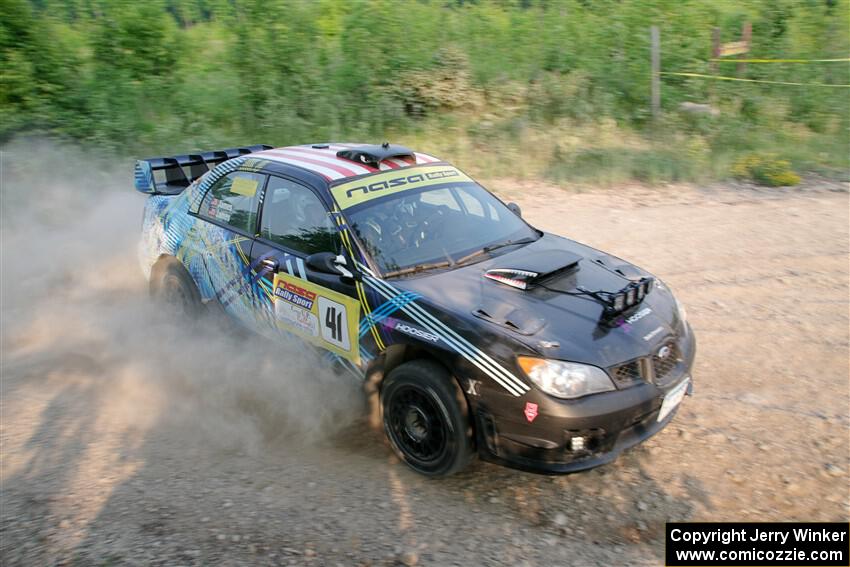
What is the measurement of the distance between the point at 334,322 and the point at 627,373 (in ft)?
5.92

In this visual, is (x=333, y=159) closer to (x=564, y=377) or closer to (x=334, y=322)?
(x=334, y=322)

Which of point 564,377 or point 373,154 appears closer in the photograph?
point 564,377

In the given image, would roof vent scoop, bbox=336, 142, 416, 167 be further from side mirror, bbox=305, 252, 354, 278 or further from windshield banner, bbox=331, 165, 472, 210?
side mirror, bbox=305, 252, 354, 278

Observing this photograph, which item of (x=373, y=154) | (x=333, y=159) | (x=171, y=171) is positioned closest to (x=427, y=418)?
(x=373, y=154)

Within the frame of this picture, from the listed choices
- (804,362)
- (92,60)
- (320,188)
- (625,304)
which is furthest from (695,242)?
(92,60)

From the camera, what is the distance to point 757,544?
137 inches

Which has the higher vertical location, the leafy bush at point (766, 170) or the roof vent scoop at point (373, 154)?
the roof vent scoop at point (373, 154)

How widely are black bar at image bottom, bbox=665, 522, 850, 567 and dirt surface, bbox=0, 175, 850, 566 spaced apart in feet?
0.27

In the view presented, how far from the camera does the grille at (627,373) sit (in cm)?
364

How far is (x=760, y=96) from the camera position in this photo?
13766mm

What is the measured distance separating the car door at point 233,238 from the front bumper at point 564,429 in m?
2.09

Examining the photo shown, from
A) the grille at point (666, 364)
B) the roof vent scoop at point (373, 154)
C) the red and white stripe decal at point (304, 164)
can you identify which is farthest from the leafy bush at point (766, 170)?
the red and white stripe decal at point (304, 164)

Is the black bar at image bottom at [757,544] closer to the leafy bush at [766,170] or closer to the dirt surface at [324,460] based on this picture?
the dirt surface at [324,460]

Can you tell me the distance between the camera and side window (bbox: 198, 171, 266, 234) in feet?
16.8
